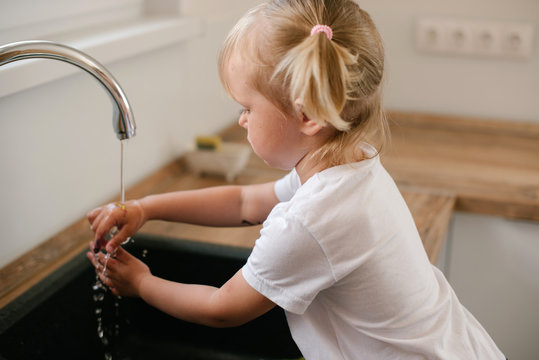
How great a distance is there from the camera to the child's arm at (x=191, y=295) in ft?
2.97

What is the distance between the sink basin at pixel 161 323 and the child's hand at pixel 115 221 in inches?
4.3

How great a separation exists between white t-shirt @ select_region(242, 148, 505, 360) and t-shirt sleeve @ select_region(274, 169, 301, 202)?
20 centimetres

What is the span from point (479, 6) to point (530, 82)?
0.88ft

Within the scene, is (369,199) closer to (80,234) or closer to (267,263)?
(267,263)

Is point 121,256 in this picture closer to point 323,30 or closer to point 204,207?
point 204,207

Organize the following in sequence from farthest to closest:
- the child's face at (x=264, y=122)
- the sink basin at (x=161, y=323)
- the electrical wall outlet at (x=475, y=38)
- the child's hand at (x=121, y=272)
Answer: the electrical wall outlet at (x=475, y=38)
the sink basin at (x=161, y=323)
the child's hand at (x=121, y=272)
the child's face at (x=264, y=122)

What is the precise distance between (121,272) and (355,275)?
0.36 meters

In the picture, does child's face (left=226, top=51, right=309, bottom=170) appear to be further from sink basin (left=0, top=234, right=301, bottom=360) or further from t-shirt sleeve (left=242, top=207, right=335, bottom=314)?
sink basin (left=0, top=234, right=301, bottom=360)

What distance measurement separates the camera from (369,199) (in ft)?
2.91

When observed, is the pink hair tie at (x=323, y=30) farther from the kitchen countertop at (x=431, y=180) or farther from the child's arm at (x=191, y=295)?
the kitchen countertop at (x=431, y=180)

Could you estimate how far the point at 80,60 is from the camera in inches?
34.5

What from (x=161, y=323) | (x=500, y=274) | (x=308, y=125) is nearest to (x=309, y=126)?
(x=308, y=125)

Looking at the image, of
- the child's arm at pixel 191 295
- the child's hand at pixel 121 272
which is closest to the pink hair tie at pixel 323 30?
the child's arm at pixel 191 295

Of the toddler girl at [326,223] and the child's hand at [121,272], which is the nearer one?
the toddler girl at [326,223]
